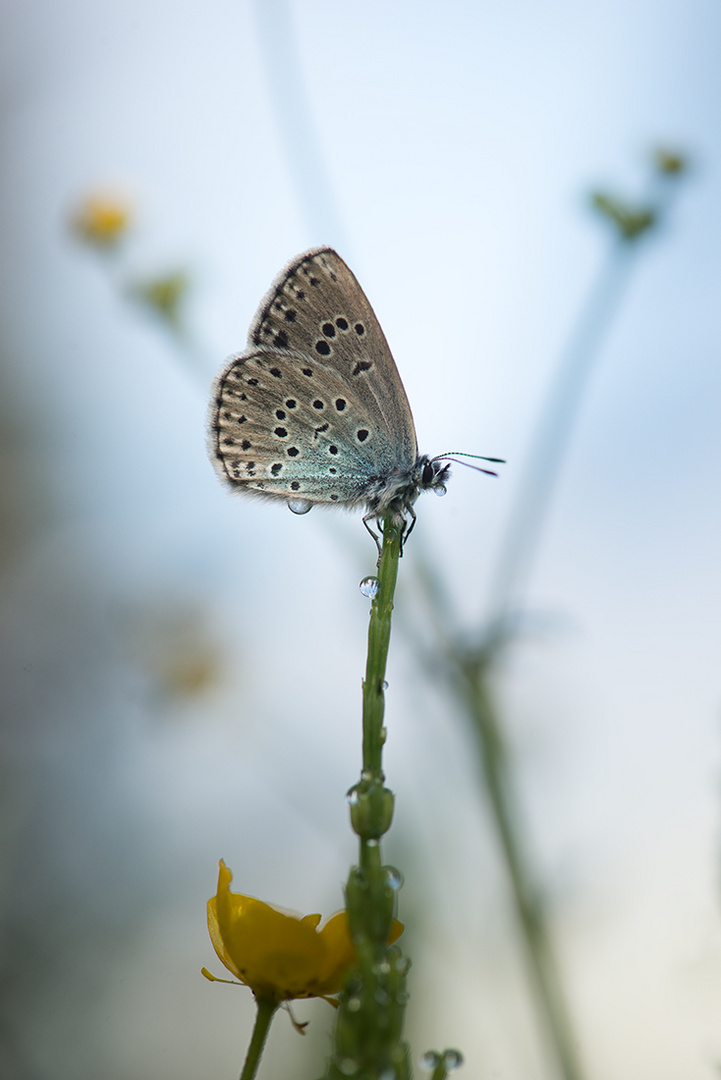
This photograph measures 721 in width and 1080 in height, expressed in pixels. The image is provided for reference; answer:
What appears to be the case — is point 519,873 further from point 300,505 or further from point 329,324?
point 329,324

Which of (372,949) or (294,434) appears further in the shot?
(294,434)

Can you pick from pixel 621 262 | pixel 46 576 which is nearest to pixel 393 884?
pixel 621 262

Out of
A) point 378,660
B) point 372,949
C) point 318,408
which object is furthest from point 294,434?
point 372,949

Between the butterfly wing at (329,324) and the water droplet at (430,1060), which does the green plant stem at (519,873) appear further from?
the water droplet at (430,1060)

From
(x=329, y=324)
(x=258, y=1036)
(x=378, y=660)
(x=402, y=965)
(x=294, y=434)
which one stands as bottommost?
(x=258, y=1036)

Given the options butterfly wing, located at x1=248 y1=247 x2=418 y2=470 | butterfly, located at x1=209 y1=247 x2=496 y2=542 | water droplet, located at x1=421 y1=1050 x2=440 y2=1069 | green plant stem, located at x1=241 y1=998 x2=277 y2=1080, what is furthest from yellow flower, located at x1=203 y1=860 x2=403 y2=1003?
butterfly wing, located at x1=248 y1=247 x2=418 y2=470

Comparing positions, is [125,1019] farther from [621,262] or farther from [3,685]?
[621,262]
